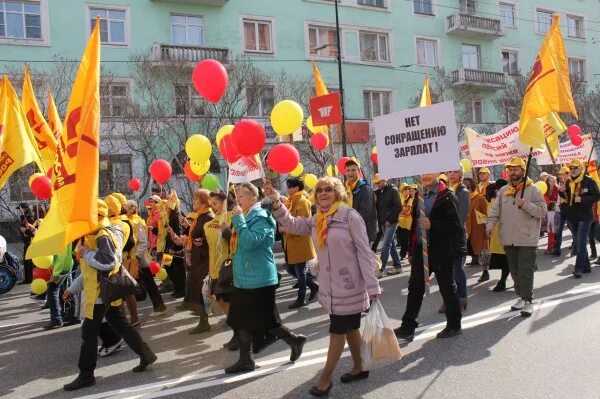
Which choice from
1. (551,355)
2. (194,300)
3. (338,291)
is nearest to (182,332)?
(194,300)

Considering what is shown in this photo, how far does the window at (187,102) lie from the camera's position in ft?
66.8

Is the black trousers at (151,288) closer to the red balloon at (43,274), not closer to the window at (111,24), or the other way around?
the red balloon at (43,274)

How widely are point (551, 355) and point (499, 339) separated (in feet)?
2.11

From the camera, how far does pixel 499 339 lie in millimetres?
5750

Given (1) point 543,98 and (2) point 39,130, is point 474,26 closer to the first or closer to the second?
(1) point 543,98

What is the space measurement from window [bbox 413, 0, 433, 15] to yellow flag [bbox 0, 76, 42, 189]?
27.8 meters

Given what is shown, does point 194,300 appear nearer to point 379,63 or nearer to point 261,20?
point 261,20

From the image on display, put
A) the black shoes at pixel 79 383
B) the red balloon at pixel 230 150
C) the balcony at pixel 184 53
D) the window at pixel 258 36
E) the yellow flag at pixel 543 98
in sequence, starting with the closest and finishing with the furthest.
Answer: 1. the black shoes at pixel 79 383
2. the red balloon at pixel 230 150
3. the yellow flag at pixel 543 98
4. the balcony at pixel 184 53
5. the window at pixel 258 36

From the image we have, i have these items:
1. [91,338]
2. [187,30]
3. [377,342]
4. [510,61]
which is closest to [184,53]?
[187,30]

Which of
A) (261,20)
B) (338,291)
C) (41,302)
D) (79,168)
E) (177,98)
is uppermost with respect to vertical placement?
(261,20)

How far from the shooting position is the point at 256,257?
5121mm

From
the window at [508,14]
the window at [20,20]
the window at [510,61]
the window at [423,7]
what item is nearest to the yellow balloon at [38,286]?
the window at [20,20]

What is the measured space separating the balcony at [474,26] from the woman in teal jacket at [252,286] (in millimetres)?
29697

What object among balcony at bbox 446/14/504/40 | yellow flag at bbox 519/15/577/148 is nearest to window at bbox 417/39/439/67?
balcony at bbox 446/14/504/40
